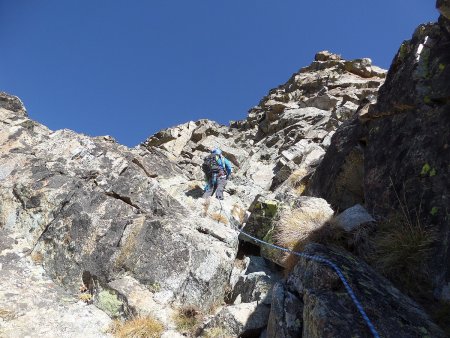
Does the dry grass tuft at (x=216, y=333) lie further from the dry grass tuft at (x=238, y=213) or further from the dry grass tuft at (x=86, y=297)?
the dry grass tuft at (x=238, y=213)

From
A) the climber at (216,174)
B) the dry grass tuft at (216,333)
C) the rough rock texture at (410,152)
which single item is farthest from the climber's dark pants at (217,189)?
the dry grass tuft at (216,333)

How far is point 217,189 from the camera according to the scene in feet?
53.1

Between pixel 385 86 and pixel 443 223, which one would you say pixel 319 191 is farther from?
pixel 443 223

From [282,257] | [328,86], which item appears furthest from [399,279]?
[328,86]

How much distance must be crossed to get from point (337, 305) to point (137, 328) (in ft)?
15.3

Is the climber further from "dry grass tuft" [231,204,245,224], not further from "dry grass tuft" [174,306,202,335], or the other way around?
"dry grass tuft" [174,306,202,335]

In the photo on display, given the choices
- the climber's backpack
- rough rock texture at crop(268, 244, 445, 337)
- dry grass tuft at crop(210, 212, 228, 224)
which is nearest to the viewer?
rough rock texture at crop(268, 244, 445, 337)

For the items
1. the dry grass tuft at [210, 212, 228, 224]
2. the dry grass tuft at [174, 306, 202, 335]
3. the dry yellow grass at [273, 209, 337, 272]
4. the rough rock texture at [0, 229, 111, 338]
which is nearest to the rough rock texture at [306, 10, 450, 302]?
the dry yellow grass at [273, 209, 337, 272]

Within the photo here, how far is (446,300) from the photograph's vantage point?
534 centimetres

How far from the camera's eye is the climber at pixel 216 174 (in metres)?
16.2

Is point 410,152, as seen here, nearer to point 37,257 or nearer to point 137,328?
point 137,328

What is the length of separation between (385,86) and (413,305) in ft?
23.0

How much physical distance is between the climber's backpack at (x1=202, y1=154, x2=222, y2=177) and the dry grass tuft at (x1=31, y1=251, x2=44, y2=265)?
9.04 m

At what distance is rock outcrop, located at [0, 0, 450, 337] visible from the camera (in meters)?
5.77
